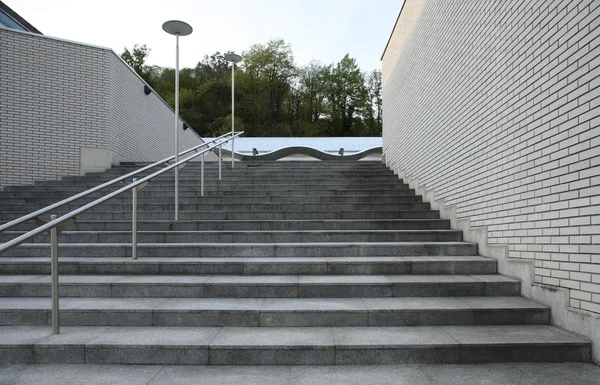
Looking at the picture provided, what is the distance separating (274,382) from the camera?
2.63 m

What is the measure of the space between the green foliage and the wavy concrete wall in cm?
3843

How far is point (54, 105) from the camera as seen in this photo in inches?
351

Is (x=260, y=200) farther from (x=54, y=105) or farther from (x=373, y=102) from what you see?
(x=373, y=102)

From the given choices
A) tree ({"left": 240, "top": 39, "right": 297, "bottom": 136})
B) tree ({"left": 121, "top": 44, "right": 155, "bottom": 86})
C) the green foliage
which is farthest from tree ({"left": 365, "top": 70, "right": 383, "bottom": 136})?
tree ({"left": 121, "top": 44, "right": 155, "bottom": 86})

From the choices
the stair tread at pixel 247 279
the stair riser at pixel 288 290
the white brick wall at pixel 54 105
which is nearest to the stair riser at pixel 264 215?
the stair tread at pixel 247 279

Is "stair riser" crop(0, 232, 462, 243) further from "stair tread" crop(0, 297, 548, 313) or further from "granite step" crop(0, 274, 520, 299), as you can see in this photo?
"stair tread" crop(0, 297, 548, 313)

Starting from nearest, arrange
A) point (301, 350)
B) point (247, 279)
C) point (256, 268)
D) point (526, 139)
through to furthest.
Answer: point (301, 350) → point (526, 139) → point (247, 279) → point (256, 268)

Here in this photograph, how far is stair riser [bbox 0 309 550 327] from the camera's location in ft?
10.9

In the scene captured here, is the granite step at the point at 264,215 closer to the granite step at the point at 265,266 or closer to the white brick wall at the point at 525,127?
the white brick wall at the point at 525,127

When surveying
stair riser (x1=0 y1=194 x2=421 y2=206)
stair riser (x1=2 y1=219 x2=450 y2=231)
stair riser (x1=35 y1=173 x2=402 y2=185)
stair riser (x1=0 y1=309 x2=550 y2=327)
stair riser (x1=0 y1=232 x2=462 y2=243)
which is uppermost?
stair riser (x1=35 y1=173 x2=402 y2=185)

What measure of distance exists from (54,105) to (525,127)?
934 cm

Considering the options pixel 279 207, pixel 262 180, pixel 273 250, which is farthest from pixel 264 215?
pixel 262 180

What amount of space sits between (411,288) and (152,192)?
5280 mm

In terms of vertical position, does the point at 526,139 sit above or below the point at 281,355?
above
